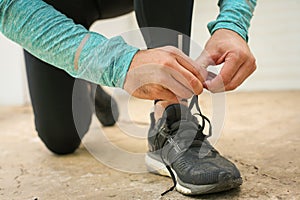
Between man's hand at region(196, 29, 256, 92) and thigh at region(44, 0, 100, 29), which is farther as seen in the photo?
thigh at region(44, 0, 100, 29)

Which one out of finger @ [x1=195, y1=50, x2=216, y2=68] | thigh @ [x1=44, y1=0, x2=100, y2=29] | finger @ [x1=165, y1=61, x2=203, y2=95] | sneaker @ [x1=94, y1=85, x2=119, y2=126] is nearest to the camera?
finger @ [x1=165, y1=61, x2=203, y2=95]

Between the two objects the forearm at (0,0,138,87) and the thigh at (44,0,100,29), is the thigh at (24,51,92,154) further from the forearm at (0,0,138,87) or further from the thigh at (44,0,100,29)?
the forearm at (0,0,138,87)

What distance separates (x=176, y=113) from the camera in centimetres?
86

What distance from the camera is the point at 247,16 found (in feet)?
2.59

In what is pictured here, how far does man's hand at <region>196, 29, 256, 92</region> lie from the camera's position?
66cm

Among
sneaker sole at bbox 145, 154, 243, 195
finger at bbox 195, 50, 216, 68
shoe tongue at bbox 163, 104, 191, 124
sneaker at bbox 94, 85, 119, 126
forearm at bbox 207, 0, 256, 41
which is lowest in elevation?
sneaker at bbox 94, 85, 119, 126

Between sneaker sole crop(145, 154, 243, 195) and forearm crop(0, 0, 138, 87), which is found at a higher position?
forearm crop(0, 0, 138, 87)

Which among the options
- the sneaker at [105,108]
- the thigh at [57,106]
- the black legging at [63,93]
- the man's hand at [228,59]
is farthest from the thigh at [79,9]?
the man's hand at [228,59]

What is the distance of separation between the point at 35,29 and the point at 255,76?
165cm

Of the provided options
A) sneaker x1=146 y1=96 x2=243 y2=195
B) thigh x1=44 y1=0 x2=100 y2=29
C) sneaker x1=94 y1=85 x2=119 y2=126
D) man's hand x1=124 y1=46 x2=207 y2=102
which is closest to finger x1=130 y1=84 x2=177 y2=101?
man's hand x1=124 y1=46 x2=207 y2=102

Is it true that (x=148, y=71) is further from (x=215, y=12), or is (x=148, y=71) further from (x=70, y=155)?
(x=215, y=12)

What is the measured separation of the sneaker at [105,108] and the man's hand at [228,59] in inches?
26.3

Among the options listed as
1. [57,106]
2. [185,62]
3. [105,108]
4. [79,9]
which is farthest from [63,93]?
[185,62]

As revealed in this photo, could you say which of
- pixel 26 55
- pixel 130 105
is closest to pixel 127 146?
pixel 26 55
